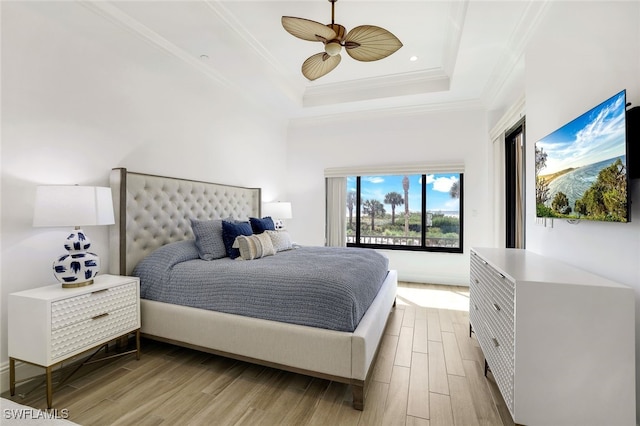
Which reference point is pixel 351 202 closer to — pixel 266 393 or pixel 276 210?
pixel 276 210

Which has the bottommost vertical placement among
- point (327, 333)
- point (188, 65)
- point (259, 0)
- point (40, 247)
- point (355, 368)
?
point (355, 368)

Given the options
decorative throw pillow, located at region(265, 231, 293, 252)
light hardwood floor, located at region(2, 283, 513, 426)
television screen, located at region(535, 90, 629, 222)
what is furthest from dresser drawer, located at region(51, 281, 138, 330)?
television screen, located at region(535, 90, 629, 222)

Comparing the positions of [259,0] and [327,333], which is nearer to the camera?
[327,333]

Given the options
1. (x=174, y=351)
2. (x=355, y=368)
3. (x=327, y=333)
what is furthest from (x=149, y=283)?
(x=355, y=368)

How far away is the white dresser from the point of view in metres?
1.26

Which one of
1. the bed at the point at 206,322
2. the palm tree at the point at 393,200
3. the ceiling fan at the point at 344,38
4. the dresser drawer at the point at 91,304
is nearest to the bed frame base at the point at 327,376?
the bed at the point at 206,322

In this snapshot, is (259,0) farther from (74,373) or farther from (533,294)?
(74,373)

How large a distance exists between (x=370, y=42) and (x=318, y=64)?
0.57 metres

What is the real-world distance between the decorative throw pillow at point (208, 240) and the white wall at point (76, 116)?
0.71 meters

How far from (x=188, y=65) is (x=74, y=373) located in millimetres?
2954

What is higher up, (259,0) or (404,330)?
(259,0)

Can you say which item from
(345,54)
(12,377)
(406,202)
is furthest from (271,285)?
(406,202)

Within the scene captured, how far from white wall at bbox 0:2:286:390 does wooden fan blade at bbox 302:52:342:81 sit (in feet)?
4.54

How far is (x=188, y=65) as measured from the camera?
10.5 feet
